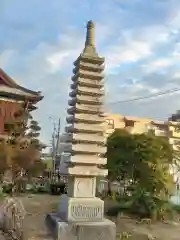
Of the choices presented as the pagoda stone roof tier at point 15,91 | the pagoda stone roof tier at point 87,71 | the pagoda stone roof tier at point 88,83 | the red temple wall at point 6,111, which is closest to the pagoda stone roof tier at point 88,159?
the pagoda stone roof tier at point 88,83

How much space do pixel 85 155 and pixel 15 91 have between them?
1446 cm

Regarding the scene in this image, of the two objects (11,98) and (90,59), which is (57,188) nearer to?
(11,98)

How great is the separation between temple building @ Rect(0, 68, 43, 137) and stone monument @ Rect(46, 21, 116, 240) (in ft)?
42.8

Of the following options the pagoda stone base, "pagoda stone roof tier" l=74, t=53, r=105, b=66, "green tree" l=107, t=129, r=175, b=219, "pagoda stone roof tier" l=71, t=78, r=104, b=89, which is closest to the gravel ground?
the pagoda stone base

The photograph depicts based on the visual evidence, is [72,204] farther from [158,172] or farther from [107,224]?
[158,172]

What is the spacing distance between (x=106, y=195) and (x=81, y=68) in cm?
1134

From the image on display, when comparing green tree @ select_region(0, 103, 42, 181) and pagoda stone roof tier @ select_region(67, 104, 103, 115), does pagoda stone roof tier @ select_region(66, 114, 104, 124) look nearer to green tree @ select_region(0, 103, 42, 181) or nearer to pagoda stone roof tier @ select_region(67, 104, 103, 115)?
pagoda stone roof tier @ select_region(67, 104, 103, 115)

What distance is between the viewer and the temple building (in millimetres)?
21781

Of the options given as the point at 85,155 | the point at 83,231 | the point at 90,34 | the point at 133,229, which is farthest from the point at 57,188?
the point at 90,34

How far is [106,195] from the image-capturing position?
62.6ft

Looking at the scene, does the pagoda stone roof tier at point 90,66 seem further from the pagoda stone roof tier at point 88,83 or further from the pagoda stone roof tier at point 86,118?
the pagoda stone roof tier at point 86,118

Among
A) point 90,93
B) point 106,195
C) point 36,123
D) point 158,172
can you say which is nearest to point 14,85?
point 36,123

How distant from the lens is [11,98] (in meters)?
22.4

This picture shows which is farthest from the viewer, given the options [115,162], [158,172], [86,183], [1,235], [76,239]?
[115,162]
